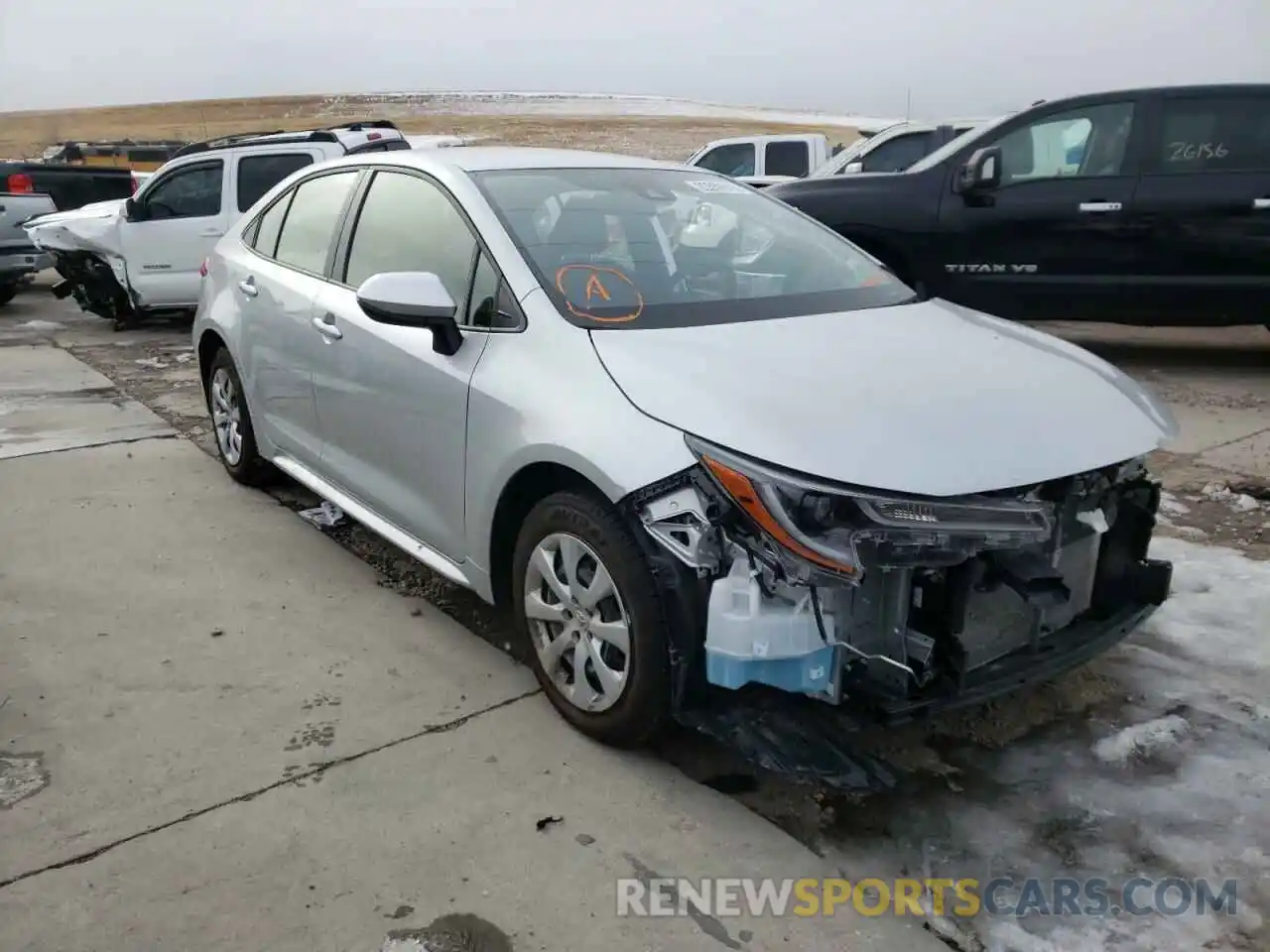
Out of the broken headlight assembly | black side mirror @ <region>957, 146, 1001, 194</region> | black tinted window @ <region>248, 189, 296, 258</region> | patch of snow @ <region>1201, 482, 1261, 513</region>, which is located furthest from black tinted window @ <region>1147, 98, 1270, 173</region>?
the broken headlight assembly

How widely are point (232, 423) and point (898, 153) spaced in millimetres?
8534

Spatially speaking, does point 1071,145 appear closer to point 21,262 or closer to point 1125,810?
point 1125,810

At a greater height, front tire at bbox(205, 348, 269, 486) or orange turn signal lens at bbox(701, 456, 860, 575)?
orange turn signal lens at bbox(701, 456, 860, 575)

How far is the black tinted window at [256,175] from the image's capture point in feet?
32.9

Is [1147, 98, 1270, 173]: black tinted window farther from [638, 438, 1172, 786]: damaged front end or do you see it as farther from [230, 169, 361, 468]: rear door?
[230, 169, 361, 468]: rear door

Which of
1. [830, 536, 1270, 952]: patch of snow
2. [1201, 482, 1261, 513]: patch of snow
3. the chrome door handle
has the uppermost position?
the chrome door handle

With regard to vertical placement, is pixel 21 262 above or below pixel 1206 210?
below

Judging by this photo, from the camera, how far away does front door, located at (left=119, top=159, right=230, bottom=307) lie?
1002 centimetres

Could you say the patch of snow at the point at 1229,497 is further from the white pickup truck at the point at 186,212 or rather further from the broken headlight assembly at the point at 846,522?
the white pickup truck at the point at 186,212

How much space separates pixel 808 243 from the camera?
3812mm

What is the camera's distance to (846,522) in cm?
244

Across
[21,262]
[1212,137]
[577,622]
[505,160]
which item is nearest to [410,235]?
[505,160]

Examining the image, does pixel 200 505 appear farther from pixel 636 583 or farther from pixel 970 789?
pixel 970 789

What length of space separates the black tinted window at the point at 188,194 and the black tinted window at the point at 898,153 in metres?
6.65
